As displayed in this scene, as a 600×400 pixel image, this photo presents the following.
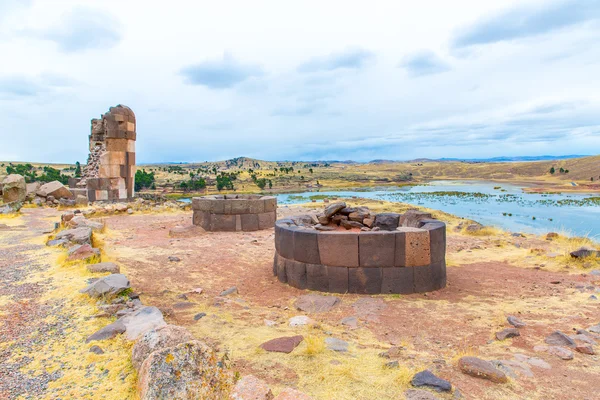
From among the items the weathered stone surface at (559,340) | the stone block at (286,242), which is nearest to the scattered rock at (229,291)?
the stone block at (286,242)

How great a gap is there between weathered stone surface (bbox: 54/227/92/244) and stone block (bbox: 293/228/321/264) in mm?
5172

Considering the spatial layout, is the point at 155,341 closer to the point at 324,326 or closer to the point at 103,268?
the point at 324,326

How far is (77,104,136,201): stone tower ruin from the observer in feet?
68.4

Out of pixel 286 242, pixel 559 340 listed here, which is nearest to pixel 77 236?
pixel 286 242

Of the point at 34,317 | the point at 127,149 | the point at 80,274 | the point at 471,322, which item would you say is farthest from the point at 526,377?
the point at 127,149

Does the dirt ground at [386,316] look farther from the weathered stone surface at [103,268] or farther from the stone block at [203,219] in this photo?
the stone block at [203,219]

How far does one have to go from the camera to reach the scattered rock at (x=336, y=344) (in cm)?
476

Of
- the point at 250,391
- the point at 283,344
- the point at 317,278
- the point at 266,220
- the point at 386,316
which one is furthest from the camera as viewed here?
the point at 266,220

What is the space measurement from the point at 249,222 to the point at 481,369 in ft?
37.2

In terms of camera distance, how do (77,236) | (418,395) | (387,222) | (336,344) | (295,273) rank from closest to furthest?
Result: (418,395)
(336,344)
(295,273)
(77,236)
(387,222)

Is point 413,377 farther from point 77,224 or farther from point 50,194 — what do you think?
point 50,194

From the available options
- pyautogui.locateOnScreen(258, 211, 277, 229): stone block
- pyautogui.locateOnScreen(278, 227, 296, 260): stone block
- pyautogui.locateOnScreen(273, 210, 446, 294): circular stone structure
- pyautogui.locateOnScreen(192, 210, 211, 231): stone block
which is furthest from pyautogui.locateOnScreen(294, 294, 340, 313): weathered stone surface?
pyautogui.locateOnScreen(192, 210, 211, 231): stone block

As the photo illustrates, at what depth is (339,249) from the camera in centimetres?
768

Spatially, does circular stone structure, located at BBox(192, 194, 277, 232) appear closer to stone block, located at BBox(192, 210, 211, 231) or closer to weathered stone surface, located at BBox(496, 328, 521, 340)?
stone block, located at BBox(192, 210, 211, 231)
